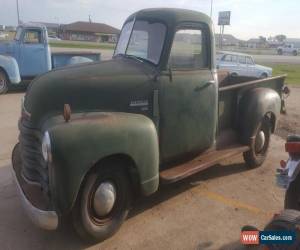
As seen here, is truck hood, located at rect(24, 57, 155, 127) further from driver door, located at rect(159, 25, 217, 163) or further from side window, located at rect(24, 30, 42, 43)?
side window, located at rect(24, 30, 42, 43)

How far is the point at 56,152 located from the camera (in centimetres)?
346

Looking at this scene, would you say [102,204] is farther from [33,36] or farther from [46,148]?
[33,36]

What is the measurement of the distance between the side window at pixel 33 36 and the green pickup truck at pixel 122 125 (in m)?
8.67

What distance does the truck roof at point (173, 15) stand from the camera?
15.5 feet

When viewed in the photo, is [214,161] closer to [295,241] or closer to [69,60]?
[295,241]

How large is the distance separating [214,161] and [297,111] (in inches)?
265

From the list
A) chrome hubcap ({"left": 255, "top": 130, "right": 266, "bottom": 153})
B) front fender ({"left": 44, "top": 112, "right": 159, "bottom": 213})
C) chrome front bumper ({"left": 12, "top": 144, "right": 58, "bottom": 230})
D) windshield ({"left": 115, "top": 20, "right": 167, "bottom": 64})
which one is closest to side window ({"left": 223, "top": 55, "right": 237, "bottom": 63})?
chrome hubcap ({"left": 255, "top": 130, "right": 266, "bottom": 153})

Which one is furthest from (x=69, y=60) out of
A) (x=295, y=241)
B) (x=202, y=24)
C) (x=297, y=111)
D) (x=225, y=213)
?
(x=295, y=241)

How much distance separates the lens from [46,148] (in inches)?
138

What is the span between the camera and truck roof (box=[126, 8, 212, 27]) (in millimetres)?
4723

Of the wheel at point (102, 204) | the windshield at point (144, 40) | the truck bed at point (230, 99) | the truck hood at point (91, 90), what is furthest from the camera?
the truck bed at point (230, 99)

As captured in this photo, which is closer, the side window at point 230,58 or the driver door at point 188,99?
the driver door at point 188,99
